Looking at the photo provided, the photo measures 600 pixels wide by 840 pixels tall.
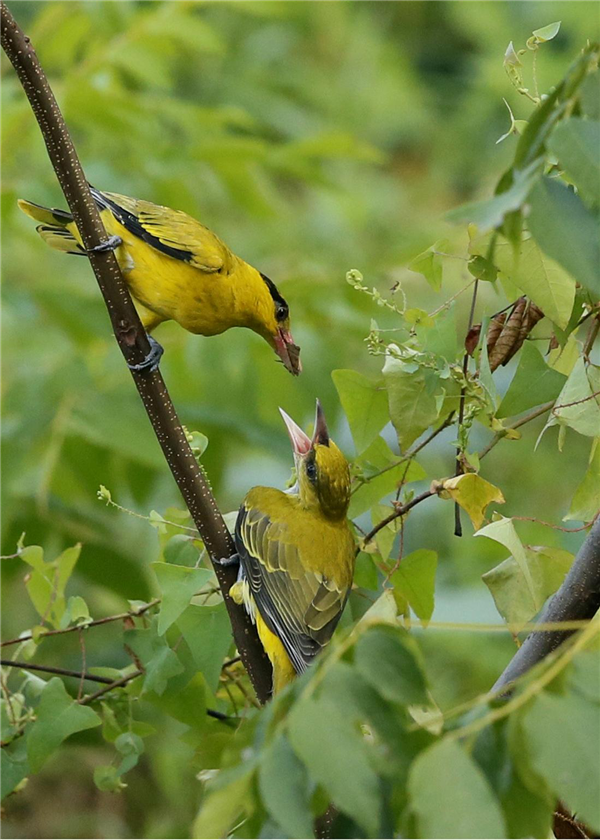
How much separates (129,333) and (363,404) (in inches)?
17.8

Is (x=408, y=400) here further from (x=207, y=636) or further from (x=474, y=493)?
(x=207, y=636)

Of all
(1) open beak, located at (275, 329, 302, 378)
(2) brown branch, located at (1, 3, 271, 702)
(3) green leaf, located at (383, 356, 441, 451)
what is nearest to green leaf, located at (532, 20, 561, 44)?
(3) green leaf, located at (383, 356, 441, 451)

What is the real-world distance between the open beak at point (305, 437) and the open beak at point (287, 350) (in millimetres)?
335

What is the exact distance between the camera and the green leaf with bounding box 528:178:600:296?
1.03m

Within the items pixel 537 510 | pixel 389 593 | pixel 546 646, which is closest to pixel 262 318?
pixel 389 593

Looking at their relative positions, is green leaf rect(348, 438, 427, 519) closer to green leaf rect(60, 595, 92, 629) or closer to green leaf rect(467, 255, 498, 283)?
green leaf rect(467, 255, 498, 283)

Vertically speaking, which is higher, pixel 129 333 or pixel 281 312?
pixel 281 312

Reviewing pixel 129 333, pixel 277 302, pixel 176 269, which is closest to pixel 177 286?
pixel 176 269

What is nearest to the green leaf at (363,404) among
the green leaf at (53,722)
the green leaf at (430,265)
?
the green leaf at (430,265)

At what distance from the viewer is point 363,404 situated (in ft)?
6.07

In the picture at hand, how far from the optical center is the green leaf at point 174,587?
1.67m

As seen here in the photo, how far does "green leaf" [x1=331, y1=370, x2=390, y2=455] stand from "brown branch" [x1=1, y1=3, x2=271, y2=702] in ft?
0.95

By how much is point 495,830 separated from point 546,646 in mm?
602

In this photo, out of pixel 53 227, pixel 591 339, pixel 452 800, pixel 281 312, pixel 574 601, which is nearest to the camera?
pixel 452 800
